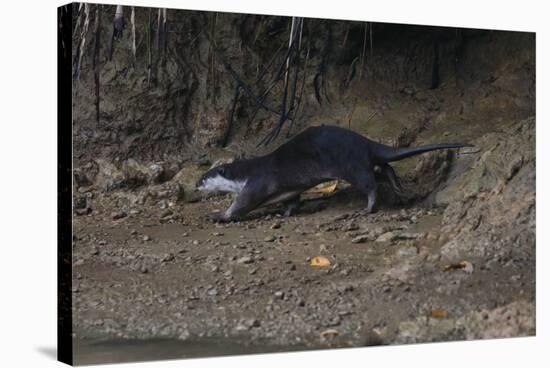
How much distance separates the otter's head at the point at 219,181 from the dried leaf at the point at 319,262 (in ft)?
2.23

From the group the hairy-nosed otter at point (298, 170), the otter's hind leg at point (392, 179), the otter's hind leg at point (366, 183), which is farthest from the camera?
the otter's hind leg at point (392, 179)

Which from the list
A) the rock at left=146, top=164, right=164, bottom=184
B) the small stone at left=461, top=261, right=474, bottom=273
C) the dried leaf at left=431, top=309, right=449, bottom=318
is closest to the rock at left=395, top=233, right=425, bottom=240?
the small stone at left=461, top=261, right=474, bottom=273

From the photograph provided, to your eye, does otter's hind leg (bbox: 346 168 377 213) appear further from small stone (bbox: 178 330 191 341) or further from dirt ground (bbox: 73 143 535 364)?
small stone (bbox: 178 330 191 341)

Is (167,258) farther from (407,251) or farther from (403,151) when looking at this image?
(403,151)

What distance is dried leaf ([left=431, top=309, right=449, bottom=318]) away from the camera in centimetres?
646

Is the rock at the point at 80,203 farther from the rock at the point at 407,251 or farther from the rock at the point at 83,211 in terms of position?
the rock at the point at 407,251

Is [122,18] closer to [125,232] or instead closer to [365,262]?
[125,232]

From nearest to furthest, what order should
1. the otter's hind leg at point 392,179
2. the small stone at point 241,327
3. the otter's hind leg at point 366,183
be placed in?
the small stone at point 241,327 → the otter's hind leg at point 366,183 → the otter's hind leg at point 392,179

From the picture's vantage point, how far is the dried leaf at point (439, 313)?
255 inches

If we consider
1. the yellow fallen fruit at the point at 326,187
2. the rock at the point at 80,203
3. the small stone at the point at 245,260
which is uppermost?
the yellow fallen fruit at the point at 326,187

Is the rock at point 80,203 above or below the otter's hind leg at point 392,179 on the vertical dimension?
below

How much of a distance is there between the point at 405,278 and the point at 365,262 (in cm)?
29

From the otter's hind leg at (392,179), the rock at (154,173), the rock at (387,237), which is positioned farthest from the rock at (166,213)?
the otter's hind leg at (392,179)

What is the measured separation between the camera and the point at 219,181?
638cm
